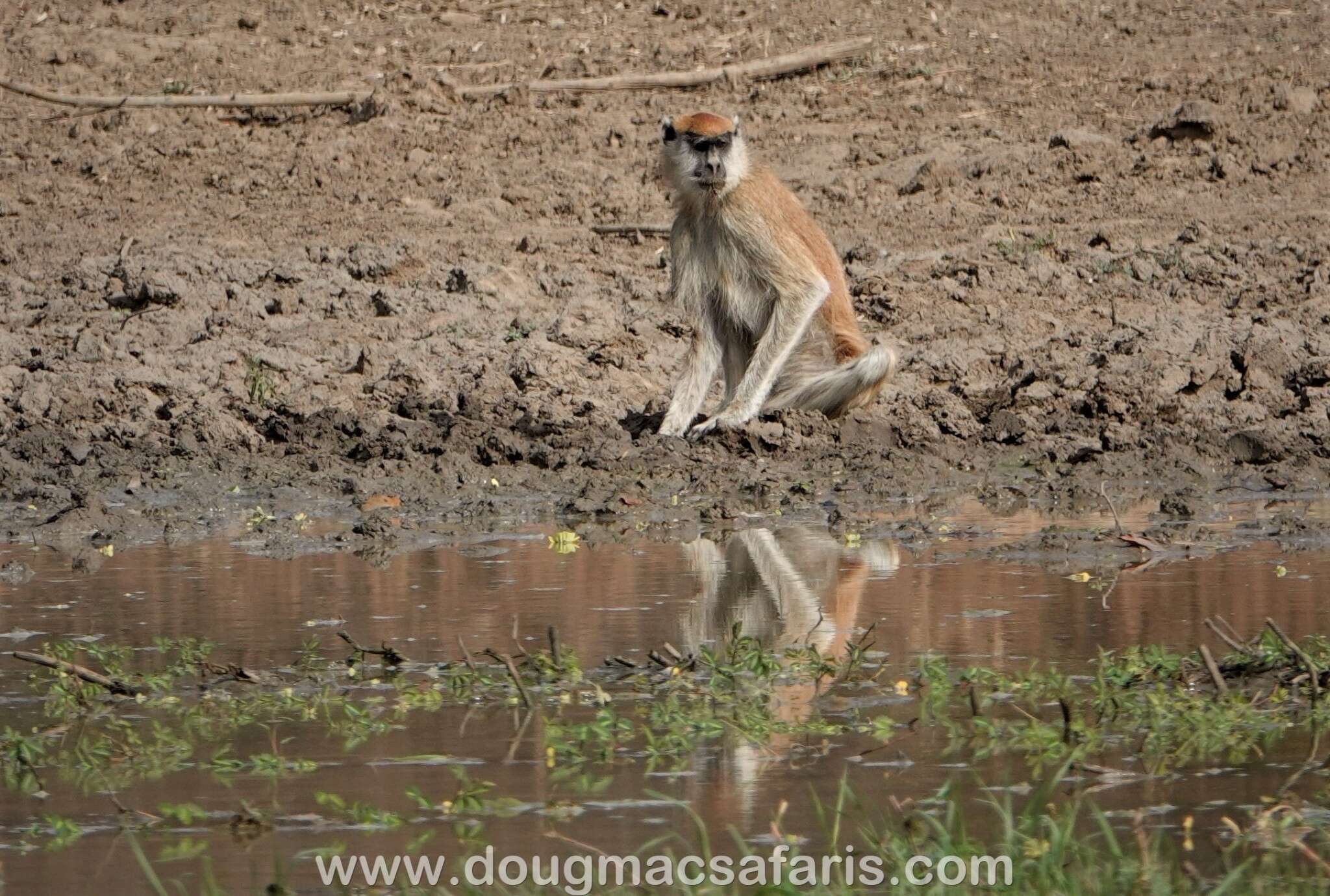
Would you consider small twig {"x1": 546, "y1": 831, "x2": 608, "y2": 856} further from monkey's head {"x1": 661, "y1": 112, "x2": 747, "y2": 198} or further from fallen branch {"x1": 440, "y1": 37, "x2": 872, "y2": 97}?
fallen branch {"x1": 440, "y1": 37, "x2": 872, "y2": 97}

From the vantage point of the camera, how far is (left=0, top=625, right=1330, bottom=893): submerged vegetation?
4023 millimetres

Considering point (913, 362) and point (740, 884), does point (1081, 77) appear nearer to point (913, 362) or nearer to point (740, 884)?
point (913, 362)

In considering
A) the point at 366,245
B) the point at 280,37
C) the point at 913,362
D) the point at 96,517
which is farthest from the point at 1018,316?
the point at 280,37

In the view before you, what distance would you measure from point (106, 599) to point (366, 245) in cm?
639

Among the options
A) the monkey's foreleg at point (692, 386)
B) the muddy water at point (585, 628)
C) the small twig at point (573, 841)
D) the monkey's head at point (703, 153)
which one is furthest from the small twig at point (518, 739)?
the monkey's head at point (703, 153)

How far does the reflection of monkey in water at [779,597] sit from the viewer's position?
520cm

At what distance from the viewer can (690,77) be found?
51.7 ft

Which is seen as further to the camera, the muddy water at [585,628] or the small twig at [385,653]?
the small twig at [385,653]

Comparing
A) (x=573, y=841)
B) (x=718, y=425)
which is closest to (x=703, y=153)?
(x=718, y=425)

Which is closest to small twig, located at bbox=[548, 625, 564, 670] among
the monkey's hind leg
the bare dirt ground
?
the bare dirt ground

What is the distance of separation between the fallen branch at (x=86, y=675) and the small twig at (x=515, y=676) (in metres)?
1.02

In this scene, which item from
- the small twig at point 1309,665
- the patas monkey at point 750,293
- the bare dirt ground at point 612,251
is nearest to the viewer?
the small twig at point 1309,665

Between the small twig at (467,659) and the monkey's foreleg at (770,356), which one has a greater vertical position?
the monkey's foreleg at (770,356)

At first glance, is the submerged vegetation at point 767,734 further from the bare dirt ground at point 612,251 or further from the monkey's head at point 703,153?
the monkey's head at point 703,153
